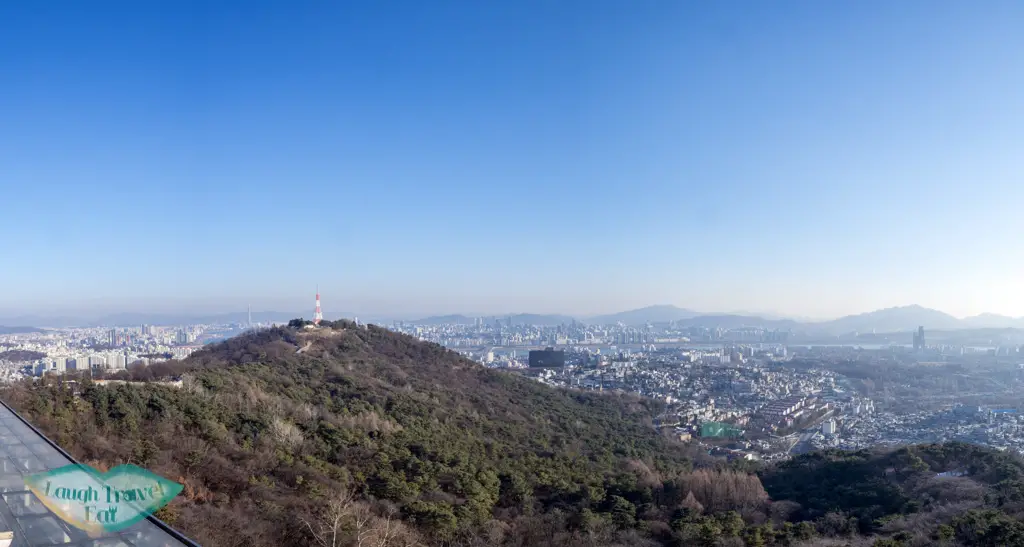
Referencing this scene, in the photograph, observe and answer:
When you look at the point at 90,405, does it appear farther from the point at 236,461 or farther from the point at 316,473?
the point at 316,473

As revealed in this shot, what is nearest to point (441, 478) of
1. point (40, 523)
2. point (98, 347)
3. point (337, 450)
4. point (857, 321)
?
point (337, 450)

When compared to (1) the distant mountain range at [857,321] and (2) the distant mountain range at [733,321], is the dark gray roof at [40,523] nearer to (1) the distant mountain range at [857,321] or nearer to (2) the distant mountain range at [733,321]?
(2) the distant mountain range at [733,321]

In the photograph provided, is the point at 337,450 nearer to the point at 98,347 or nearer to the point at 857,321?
the point at 98,347

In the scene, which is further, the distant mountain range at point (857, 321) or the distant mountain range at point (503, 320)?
the distant mountain range at point (503, 320)

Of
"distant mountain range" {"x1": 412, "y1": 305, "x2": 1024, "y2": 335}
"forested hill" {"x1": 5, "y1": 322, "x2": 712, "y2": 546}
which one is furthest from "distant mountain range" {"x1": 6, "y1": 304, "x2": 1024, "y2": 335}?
"forested hill" {"x1": 5, "y1": 322, "x2": 712, "y2": 546}

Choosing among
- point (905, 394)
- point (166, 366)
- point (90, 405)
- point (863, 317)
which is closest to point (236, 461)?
point (90, 405)

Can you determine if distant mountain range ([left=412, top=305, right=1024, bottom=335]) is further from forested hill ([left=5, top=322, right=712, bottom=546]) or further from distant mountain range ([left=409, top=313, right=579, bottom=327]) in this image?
forested hill ([left=5, top=322, right=712, bottom=546])

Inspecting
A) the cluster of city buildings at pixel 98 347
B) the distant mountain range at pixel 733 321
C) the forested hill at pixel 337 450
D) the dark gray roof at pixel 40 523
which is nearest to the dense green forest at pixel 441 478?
the forested hill at pixel 337 450
